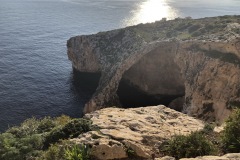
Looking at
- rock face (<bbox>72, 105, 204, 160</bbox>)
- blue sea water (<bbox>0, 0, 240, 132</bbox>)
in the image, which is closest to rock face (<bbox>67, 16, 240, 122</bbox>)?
blue sea water (<bbox>0, 0, 240, 132</bbox>)

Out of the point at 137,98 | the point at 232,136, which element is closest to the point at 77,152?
the point at 232,136

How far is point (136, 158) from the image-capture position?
24.2 metres

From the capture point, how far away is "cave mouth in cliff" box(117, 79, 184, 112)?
285 feet

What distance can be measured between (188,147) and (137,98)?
65.9 metres

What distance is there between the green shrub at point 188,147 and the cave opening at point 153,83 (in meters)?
60.0

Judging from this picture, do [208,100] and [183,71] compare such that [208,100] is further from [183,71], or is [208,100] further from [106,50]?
[106,50]

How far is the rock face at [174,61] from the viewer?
6059 cm

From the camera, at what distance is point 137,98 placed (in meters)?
89.8

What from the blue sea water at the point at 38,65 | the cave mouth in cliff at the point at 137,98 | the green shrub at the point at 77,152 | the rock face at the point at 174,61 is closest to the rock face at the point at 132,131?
the green shrub at the point at 77,152

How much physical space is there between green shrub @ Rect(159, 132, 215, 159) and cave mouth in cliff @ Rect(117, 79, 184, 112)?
201 feet

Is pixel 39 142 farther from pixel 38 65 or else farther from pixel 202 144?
pixel 38 65

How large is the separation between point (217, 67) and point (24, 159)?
150ft

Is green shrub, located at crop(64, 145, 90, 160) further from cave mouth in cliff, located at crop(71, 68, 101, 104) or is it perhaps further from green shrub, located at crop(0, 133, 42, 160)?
cave mouth in cliff, located at crop(71, 68, 101, 104)

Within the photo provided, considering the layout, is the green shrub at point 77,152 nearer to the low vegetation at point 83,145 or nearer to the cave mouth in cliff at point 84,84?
the low vegetation at point 83,145
